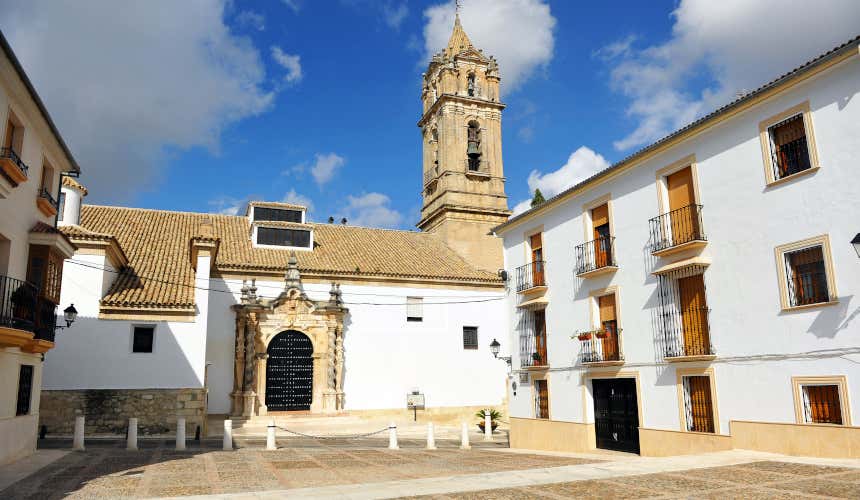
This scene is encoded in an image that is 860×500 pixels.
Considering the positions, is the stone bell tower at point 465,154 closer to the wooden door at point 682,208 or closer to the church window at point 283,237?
the church window at point 283,237

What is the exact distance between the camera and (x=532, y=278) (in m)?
16.7

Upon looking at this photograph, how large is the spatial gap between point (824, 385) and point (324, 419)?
52.6ft

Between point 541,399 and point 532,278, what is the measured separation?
3187 millimetres

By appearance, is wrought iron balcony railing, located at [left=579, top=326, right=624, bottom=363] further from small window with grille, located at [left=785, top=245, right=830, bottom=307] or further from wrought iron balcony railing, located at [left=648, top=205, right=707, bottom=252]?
small window with grille, located at [left=785, top=245, right=830, bottom=307]

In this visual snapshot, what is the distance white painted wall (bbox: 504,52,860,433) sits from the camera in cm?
931

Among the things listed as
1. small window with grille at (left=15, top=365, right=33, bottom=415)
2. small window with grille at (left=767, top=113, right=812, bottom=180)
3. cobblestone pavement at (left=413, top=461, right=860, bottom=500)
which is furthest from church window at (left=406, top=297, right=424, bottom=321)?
cobblestone pavement at (left=413, top=461, right=860, bottom=500)

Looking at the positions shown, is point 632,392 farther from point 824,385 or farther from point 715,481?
point 715,481

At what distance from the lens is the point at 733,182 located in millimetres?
11188

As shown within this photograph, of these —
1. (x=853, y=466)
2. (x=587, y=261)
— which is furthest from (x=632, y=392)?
(x=853, y=466)

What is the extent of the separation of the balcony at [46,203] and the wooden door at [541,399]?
39.6 feet

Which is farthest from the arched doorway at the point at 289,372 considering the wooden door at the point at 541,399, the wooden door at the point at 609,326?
the wooden door at the point at 609,326

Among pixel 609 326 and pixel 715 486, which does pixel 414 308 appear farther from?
pixel 715 486

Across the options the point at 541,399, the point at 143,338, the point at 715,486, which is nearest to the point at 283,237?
the point at 143,338

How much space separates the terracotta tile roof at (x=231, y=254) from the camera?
19.0m
